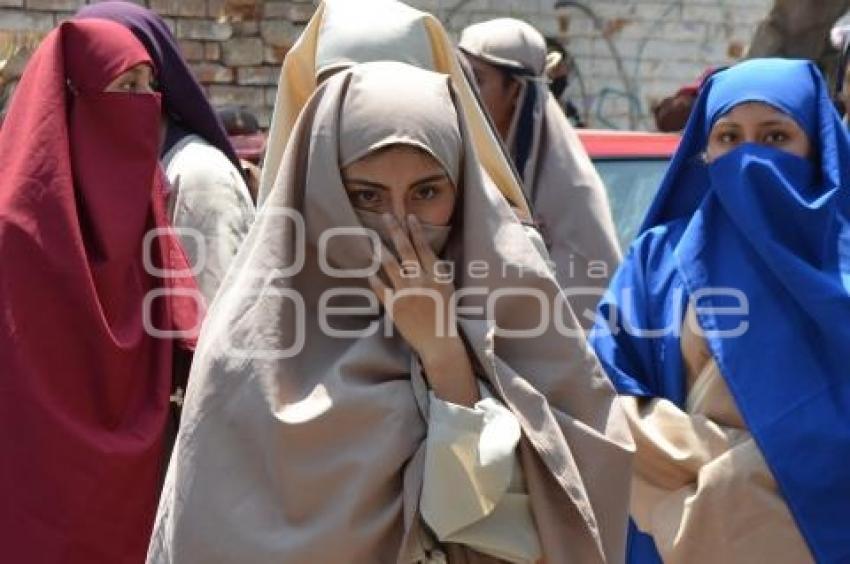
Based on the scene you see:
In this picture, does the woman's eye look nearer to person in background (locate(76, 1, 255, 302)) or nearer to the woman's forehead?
the woman's forehead

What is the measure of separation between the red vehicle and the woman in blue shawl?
2.10 metres

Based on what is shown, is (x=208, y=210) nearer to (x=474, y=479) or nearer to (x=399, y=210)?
(x=399, y=210)

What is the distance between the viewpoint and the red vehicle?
5352mm

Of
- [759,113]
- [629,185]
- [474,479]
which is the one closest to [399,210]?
[474,479]

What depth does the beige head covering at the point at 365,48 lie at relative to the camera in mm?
3361

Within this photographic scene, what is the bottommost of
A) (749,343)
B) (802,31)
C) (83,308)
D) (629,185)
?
(802,31)

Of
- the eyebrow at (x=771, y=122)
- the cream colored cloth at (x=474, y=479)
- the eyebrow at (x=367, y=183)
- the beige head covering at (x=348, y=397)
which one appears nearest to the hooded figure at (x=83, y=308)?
the beige head covering at (x=348, y=397)

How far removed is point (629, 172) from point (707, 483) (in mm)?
2547

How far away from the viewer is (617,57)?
35.6ft

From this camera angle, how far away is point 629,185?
538 centimetres

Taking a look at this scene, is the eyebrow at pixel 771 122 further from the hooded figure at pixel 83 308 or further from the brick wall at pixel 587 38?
the brick wall at pixel 587 38

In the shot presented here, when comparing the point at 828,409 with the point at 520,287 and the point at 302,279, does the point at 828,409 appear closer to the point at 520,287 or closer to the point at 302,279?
the point at 520,287

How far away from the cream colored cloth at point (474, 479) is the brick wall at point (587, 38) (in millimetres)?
7368

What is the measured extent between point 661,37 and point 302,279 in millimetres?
8963
